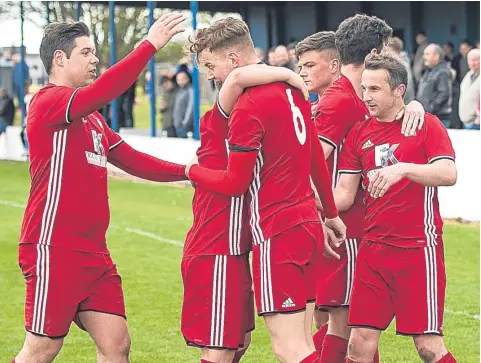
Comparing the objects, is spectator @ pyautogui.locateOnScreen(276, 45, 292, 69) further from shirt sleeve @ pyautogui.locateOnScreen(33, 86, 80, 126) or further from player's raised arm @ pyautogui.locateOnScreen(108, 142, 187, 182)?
shirt sleeve @ pyautogui.locateOnScreen(33, 86, 80, 126)

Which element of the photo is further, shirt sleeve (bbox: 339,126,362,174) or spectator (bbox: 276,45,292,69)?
spectator (bbox: 276,45,292,69)

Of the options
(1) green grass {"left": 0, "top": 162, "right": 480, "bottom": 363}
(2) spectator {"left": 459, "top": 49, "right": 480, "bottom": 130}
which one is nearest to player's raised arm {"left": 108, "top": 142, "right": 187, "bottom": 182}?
(1) green grass {"left": 0, "top": 162, "right": 480, "bottom": 363}

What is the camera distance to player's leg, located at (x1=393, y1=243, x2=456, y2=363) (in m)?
5.75

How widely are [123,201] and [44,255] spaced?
1292 centimetres

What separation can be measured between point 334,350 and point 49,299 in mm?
1658

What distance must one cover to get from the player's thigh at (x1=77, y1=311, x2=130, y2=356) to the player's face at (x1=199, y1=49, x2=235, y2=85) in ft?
4.40

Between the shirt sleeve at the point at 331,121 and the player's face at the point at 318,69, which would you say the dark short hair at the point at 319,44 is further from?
the shirt sleeve at the point at 331,121

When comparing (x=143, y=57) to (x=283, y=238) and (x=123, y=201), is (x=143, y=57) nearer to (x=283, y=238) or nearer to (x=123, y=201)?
(x=283, y=238)

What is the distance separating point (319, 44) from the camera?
Answer: 618 cm

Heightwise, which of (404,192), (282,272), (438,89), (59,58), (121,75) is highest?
(438,89)

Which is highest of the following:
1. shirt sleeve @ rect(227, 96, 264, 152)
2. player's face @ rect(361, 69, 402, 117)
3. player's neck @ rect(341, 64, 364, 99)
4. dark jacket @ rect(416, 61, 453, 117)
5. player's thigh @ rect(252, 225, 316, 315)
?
dark jacket @ rect(416, 61, 453, 117)

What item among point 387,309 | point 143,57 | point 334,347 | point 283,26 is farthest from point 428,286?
point 283,26

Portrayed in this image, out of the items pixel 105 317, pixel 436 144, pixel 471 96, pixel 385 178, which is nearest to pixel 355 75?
pixel 436 144

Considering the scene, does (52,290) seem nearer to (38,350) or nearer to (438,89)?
(38,350)
